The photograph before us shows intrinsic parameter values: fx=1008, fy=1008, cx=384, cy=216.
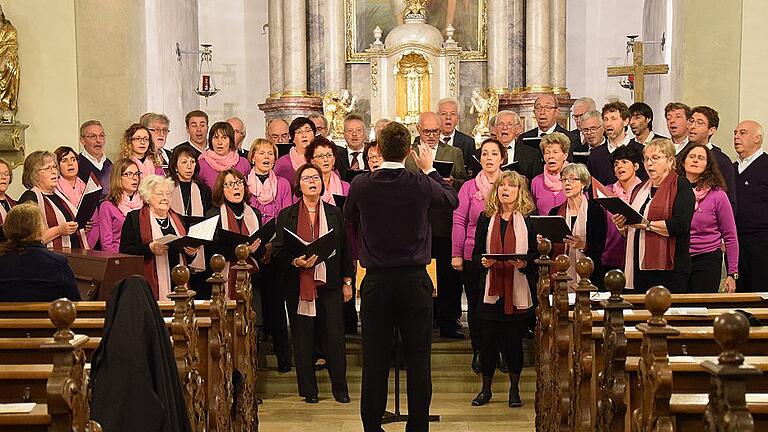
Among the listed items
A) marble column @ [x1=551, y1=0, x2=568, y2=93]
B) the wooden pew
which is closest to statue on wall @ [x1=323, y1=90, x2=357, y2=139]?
marble column @ [x1=551, y1=0, x2=568, y2=93]

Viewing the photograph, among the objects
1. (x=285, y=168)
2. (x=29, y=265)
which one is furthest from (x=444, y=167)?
(x=29, y=265)

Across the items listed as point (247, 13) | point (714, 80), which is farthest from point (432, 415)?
point (247, 13)

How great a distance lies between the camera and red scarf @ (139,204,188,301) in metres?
6.51

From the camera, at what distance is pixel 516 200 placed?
674 cm

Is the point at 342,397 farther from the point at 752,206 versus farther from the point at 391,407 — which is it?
the point at 752,206

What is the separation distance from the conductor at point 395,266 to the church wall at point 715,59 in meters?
4.65

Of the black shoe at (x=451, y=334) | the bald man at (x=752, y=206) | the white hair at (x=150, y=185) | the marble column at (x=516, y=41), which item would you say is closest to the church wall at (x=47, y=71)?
the white hair at (x=150, y=185)

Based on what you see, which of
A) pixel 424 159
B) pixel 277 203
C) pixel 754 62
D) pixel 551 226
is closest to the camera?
pixel 424 159

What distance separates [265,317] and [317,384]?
26.1 inches

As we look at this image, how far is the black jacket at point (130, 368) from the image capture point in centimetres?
333

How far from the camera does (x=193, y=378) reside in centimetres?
402

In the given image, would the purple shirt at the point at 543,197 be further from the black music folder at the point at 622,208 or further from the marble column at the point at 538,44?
the marble column at the point at 538,44

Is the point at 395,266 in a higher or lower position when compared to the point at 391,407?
higher

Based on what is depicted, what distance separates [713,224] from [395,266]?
7.86 feet
